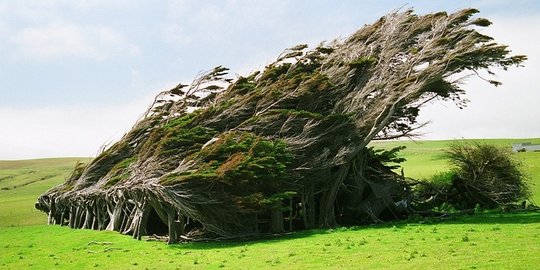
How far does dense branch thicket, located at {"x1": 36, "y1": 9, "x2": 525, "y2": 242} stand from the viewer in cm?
2408

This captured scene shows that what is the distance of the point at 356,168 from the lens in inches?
1165

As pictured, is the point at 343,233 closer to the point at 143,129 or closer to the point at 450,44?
the point at 450,44

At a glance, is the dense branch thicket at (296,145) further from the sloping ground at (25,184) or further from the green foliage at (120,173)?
the sloping ground at (25,184)

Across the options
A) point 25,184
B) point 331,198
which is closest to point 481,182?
point 331,198

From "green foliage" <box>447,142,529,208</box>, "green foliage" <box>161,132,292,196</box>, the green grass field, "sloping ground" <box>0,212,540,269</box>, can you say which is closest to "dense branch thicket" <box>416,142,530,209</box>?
"green foliage" <box>447,142,529,208</box>

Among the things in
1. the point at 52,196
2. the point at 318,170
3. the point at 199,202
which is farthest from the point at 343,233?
the point at 52,196

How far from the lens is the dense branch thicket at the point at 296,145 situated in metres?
24.1

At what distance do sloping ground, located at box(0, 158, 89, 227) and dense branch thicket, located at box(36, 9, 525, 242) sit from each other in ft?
51.9

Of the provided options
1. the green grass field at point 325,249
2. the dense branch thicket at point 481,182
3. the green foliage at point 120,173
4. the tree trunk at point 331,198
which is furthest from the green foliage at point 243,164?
the dense branch thicket at point 481,182

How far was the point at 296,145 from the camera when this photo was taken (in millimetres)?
27047

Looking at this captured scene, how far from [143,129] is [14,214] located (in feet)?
68.5

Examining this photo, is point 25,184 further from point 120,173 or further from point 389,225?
point 389,225

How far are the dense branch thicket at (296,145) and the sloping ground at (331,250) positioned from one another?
190 cm

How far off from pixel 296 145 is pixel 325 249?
9207mm
